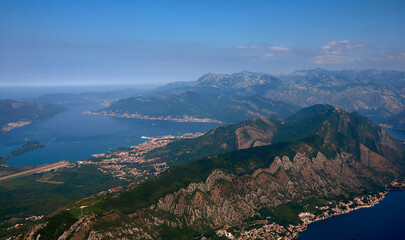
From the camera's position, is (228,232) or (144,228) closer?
(144,228)

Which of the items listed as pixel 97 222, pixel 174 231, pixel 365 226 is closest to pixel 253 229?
pixel 174 231

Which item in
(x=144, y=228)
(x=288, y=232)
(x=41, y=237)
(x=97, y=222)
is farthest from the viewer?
(x=288, y=232)

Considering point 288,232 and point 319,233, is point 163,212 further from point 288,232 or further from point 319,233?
point 319,233

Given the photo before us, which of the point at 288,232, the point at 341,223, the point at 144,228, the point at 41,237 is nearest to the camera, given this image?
the point at 41,237

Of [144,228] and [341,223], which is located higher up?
[144,228]

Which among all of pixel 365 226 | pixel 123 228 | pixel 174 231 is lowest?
pixel 365 226

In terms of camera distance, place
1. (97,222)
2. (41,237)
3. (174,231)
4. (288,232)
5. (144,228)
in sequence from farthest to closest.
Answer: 1. (288,232)
2. (174,231)
3. (144,228)
4. (97,222)
5. (41,237)

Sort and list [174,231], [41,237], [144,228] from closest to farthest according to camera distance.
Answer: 1. [41,237]
2. [144,228]
3. [174,231]

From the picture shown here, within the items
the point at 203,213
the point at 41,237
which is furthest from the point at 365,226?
the point at 41,237

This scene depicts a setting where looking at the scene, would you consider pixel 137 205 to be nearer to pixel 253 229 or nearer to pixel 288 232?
pixel 253 229
